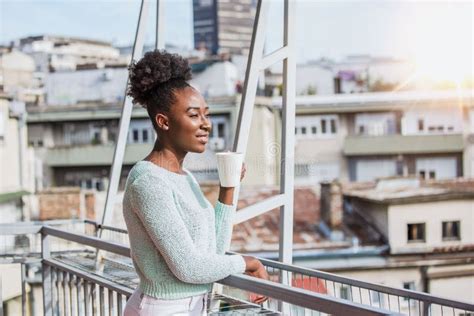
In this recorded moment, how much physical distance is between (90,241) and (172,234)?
90 centimetres

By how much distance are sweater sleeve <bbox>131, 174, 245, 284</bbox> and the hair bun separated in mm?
179

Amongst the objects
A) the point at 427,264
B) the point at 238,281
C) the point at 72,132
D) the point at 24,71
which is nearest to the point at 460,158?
the point at 427,264

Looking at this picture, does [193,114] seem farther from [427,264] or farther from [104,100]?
[104,100]

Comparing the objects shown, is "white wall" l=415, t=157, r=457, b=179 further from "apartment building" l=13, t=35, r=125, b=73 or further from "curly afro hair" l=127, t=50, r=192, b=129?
"curly afro hair" l=127, t=50, r=192, b=129

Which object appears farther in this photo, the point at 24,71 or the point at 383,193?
the point at 24,71

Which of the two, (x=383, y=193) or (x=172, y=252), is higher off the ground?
(x=172, y=252)

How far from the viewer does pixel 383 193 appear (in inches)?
644

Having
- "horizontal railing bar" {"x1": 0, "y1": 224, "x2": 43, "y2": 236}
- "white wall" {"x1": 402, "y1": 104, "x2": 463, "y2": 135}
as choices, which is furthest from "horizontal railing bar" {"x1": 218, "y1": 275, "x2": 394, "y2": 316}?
"white wall" {"x1": 402, "y1": 104, "x2": 463, "y2": 135}

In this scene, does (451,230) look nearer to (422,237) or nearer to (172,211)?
(422,237)

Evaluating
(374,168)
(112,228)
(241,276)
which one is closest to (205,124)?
(241,276)

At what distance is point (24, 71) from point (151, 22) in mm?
21594

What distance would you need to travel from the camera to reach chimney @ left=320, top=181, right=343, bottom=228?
611 inches

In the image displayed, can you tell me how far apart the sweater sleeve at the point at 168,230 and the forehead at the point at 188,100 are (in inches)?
5.6

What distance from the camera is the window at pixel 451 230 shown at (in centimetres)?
1495
